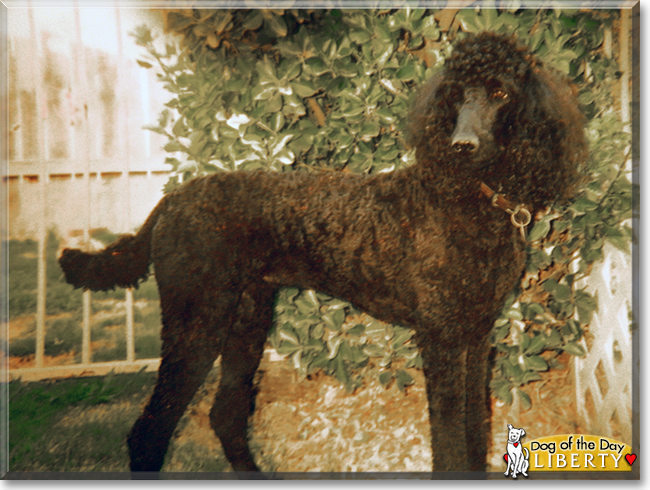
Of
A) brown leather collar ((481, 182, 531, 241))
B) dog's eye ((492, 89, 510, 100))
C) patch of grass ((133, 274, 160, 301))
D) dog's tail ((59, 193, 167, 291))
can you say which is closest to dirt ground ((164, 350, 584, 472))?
patch of grass ((133, 274, 160, 301))

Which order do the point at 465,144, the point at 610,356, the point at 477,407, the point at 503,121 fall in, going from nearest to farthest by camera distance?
the point at 465,144
the point at 503,121
the point at 477,407
the point at 610,356

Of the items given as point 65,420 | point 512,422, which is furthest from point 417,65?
point 65,420

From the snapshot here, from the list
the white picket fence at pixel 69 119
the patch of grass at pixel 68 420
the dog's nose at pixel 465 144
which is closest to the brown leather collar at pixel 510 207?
the dog's nose at pixel 465 144

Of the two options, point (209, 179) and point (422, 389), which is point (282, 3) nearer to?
point (209, 179)

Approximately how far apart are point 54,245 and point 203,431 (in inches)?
31.5

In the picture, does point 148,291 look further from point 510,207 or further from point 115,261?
point 510,207

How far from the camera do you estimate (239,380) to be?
147 cm

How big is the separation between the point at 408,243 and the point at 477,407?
546 mm

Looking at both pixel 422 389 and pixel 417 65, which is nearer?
pixel 417 65

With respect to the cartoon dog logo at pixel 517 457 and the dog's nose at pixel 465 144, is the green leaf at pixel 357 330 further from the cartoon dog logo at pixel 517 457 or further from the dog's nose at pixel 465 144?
the dog's nose at pixel 465 144

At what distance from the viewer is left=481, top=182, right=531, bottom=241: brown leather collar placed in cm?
116

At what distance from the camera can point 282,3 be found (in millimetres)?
1454

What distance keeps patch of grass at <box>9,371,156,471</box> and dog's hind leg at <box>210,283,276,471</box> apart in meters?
0.26

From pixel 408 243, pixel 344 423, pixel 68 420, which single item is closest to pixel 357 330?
pixel 344 423
